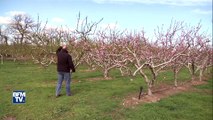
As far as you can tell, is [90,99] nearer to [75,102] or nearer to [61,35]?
[75,102]

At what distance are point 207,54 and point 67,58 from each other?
48.3 ft

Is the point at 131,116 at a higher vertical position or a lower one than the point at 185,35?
lower

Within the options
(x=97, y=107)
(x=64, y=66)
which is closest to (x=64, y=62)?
(x=64, y=66)

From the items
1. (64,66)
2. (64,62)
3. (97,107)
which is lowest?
(97,107)

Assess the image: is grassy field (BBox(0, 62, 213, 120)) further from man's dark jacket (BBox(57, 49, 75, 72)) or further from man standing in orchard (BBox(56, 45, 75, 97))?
man's dark jacket (BBox(57, 49, 75, 72))

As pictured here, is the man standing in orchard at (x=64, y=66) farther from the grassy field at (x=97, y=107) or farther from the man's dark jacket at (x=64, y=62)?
the grassy field at (x=97, y=107)

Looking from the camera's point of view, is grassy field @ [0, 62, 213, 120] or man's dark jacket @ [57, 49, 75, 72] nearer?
grassy field @ [0, 62, 213, 120]

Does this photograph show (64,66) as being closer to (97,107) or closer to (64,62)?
(64,62)

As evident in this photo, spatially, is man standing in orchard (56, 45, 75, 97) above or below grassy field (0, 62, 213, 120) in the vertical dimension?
above

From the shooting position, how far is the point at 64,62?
14.9 meters

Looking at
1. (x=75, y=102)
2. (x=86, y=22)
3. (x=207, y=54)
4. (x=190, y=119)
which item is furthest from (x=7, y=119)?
(x=207, y=54)

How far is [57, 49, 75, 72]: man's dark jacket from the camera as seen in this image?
48.9 ft

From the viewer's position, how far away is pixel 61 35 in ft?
81.9

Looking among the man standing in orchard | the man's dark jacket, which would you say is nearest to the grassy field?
the man standing in orchard
